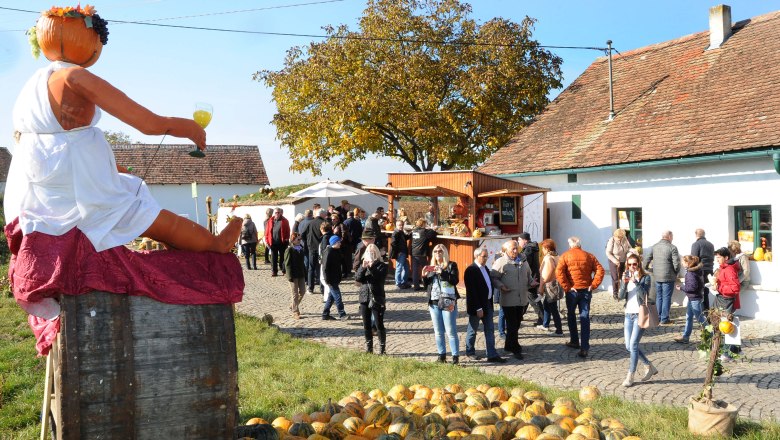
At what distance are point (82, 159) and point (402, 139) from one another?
1034 inches

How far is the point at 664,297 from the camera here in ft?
42.9

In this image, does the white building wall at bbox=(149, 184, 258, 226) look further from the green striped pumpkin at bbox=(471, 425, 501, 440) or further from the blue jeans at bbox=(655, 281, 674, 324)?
the green striped pumpkin at bbox=(471, 425, 501, 440)

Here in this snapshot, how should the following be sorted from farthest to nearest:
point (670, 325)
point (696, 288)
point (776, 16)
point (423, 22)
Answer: point (423, 22)
point (776, 16)
point (670, 325)
point (696, 288)

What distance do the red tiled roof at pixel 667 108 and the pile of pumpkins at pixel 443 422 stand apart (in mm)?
9734

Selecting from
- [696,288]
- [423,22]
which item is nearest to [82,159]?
[696,288]

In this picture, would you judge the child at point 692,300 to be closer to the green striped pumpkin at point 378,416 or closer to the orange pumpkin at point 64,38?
the green striped pumpkin at point 378,416

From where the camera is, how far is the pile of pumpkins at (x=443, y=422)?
4.92 metres

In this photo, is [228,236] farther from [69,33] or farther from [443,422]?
[443,422]

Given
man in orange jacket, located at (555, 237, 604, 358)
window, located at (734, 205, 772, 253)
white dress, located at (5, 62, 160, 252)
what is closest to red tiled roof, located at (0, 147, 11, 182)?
man in orange jacket, located at (555, 237, 604, 358)

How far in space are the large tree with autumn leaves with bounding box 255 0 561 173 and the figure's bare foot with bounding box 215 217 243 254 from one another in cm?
2289

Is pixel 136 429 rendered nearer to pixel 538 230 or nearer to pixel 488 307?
pixel 488 307

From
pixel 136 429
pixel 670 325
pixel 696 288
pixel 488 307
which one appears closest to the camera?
pixel 136 429

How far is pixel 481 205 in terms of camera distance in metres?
18.3

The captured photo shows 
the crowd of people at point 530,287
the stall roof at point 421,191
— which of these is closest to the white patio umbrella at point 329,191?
the stall roof at point 421,191
